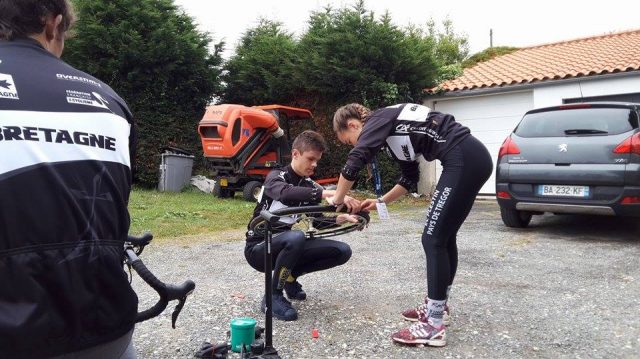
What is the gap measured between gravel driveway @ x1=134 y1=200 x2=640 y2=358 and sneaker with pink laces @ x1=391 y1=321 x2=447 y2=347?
47 millimetres

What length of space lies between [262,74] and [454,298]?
40.8 ft

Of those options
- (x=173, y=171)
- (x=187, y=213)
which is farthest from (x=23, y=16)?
Answer: (x=173, y=171)

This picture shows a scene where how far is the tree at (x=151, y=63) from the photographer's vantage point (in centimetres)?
1320

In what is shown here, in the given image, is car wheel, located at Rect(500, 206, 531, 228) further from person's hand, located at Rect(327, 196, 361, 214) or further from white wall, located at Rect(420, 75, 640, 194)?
white wall, located at Rect(420, 75, 640, 194)

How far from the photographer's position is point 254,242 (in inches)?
154

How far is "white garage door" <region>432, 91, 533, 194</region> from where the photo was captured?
12844mm

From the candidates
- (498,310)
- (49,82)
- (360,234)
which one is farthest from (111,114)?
(360,234)

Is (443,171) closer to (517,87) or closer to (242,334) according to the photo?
(242,334)

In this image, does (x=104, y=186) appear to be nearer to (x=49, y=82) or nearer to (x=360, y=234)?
(x=49, y=82)

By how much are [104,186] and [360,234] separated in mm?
6455

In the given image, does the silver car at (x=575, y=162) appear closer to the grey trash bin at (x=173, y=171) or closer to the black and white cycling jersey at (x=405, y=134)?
the black and white cycling jersey at (x=405, y=134)

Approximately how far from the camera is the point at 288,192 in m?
3.62

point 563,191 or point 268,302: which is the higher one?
point 268,302

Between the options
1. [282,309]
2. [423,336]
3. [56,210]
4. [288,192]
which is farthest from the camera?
[282,309]
